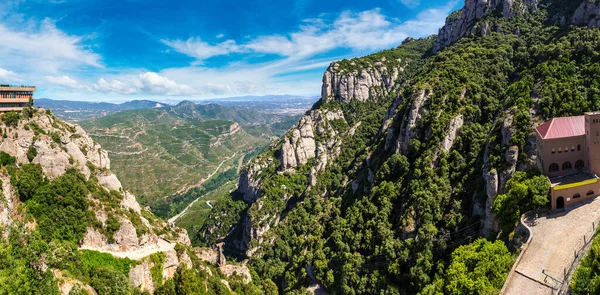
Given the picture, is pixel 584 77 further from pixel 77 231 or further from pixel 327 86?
pixel 327 86

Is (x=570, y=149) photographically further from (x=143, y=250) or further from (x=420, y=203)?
(x=143, y=250)

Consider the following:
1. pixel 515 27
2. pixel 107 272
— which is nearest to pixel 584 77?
pixel 515 27

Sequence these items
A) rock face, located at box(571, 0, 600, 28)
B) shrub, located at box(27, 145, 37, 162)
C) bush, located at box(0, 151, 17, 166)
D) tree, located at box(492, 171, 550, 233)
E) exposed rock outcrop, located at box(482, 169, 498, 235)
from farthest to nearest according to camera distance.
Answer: rock face, located at box(571, 0, 600, 28), shrub, located at box(27, 145, 37, 162), exposed rock outcrop, located at box(482, 169, 498, 235), bush, located at box(0, 151, 17, 166), tree, located at box(492, 171, 550, 233)

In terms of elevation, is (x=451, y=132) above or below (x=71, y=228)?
above

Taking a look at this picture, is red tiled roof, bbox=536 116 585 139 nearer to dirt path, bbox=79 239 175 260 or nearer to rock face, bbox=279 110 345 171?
dirt path, bbox=79 239 175 260

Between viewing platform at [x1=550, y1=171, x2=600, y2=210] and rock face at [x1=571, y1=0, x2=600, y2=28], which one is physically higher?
rock face at [x1=571, y1=0, x2=600, y2=28]

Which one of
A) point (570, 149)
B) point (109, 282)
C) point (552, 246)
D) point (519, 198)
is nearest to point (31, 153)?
point (109, 282)

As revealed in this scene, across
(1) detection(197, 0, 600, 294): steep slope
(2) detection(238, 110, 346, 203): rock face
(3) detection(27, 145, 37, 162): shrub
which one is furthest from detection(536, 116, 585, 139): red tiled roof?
(2) detection(238, 110, 346, 203): rock face

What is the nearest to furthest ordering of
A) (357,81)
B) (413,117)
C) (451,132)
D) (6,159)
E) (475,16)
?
1. (6,159)
2. (451,132)
3. (413,117)
4. (475,16)
5. (357,81)
